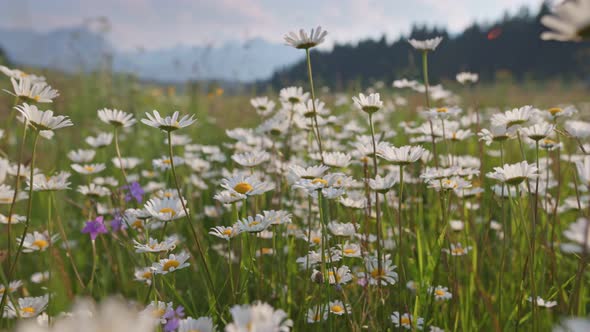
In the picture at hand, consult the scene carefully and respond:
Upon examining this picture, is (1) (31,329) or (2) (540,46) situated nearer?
(1) (31,329)

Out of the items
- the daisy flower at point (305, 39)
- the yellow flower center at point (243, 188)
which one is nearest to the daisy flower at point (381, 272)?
the yellow flower center at point (243, 188)

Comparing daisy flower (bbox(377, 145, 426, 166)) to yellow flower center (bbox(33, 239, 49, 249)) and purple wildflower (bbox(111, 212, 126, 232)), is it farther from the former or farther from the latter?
yellow flower center (bbox(33, 239, 49, 249))

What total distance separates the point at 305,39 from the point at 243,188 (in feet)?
1.55

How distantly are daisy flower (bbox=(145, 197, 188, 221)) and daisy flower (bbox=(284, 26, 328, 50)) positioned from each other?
0.56 meters

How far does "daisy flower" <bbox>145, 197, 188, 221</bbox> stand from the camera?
1170 millimetres

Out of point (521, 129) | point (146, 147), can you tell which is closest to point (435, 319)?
point (521, 129)

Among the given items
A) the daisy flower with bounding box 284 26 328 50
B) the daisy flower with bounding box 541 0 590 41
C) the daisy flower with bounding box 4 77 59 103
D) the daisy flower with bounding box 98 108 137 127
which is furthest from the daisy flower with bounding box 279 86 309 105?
the daisy flower with bounding box 541 0 590 41

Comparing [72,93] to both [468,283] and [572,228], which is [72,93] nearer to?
[468,283]

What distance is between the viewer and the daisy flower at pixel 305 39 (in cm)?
133

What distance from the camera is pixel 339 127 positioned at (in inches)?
147

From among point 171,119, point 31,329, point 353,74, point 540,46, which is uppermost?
point 540,46

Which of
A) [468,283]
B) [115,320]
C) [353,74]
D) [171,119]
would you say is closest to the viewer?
[115,320]

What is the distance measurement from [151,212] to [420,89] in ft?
4.68

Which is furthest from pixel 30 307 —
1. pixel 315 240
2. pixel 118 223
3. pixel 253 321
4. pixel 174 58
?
pixel 174 58
